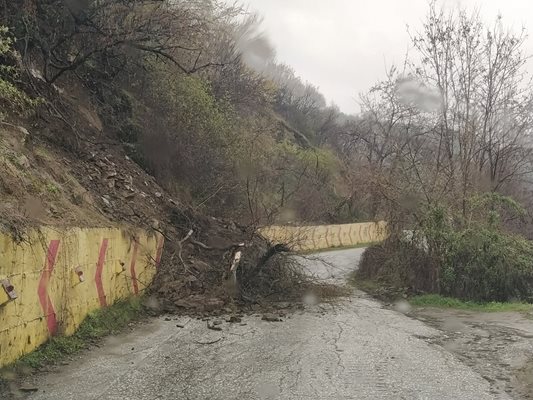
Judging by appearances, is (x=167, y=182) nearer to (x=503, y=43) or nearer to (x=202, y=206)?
(x=202, y=206)

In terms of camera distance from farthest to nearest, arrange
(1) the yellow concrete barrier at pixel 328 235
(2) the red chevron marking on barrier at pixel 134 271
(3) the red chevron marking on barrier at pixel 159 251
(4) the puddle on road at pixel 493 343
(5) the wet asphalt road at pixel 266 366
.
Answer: (1) the yellow concrete barrier at pixel 328 235
(3) the red chevron marking on barrier at pixel 159 251
(2) the red chevron marking on barrier at pixel 134 271
(4) the puddle on road at pixel 493 343
(5) the wet asphalt road at pixel 266 366

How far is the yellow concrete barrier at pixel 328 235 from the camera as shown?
16.3 metres

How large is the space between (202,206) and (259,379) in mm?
12553

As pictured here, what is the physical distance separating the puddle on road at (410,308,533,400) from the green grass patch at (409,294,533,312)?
1.89ft

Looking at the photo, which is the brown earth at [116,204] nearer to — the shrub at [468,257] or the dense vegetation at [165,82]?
the dense vegetation at [165,82]

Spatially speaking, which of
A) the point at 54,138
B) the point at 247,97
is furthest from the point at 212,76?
the point at 54,138

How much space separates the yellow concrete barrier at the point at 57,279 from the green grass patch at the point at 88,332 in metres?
0.11

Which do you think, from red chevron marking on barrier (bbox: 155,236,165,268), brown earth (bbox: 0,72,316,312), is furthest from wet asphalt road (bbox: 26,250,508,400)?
red chevron marking on barrier (bbox: 155,236,165,268)

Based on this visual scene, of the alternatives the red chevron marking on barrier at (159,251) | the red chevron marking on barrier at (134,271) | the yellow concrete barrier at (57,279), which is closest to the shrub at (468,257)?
the red chevron marking on barrier at (159,251)

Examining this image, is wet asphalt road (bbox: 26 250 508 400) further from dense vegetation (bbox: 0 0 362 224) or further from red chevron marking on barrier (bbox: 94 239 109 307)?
dense vegetation (bbox: 0 0 362 224)

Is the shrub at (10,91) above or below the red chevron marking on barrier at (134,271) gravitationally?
above

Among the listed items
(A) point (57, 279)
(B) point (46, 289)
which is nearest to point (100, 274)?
(A) point (57, 279)

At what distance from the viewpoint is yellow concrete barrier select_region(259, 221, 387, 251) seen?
1628cm

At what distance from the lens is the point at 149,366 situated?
7.77 m
